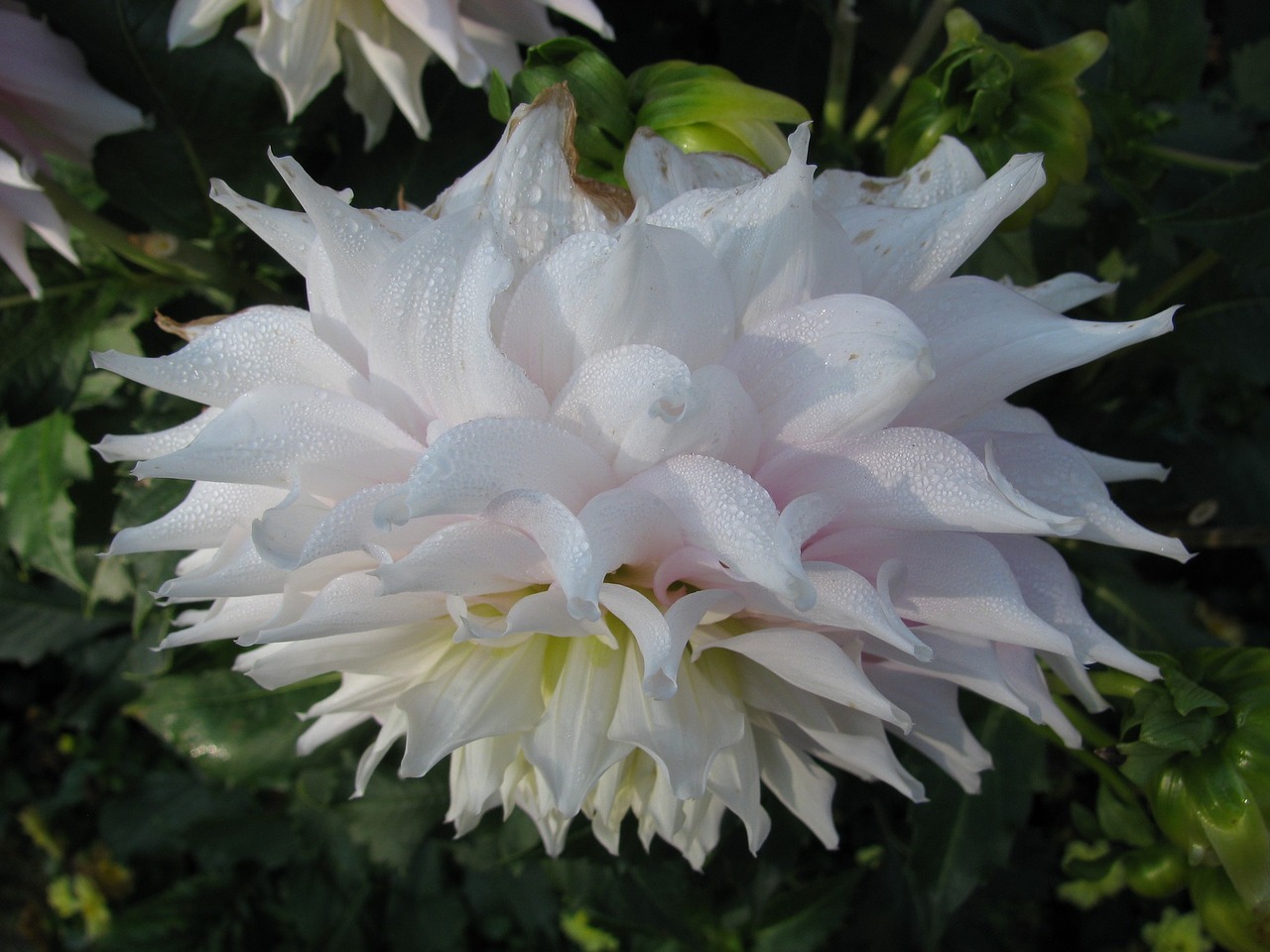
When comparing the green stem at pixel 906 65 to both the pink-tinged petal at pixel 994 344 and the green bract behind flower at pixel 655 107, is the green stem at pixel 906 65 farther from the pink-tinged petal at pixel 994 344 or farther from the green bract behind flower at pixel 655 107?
the pink-tinged petal at pixel 994 344

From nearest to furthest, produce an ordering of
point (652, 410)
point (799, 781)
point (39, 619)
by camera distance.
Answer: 1. point (652, 410)
2. point (799, 781)
3. point (39, 619)

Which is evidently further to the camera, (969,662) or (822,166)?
(822,166)

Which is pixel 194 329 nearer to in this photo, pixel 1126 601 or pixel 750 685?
pixel 750 685

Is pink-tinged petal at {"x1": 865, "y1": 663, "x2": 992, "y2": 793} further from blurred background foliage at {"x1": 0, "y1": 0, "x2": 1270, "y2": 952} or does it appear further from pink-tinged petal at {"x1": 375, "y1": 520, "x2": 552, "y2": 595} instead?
pink-tinged petal at {"x1": 375, "y1": 520, "x2": 552, "y2": 595}

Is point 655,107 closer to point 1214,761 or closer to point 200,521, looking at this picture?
point 200,521

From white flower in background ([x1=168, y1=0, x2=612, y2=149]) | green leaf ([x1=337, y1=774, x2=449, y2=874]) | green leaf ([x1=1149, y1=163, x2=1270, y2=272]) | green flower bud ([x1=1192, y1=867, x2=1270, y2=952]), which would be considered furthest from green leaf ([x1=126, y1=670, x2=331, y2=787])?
green leaf ([x1=1149, y1=163, x2=1270, y2=272])

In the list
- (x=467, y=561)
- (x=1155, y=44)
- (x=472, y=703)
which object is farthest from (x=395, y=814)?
(x=1155, y=44)

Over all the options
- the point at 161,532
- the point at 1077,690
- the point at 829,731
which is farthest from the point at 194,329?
the point at 1077,690
